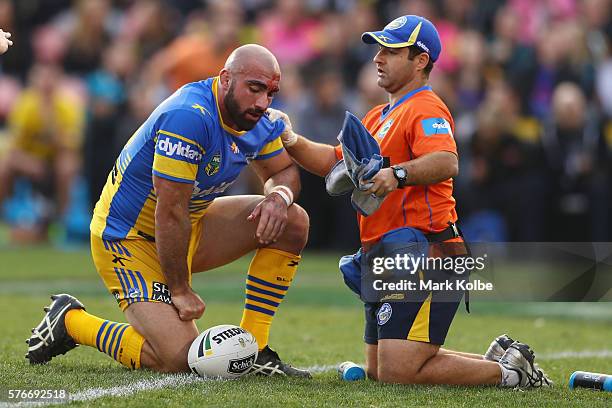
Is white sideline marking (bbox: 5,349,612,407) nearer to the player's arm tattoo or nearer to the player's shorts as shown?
the player's shorts

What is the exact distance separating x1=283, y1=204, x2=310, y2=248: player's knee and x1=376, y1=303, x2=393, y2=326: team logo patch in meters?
0.79

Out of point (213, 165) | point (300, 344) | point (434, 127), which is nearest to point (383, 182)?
point (434, 127)

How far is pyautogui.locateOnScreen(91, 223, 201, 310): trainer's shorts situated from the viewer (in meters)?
6.49

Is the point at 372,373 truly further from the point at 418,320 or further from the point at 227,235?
the point at 227,235

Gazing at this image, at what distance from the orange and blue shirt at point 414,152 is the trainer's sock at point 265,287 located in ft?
1.92

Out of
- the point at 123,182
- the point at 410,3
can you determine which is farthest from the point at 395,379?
the point at 410,3

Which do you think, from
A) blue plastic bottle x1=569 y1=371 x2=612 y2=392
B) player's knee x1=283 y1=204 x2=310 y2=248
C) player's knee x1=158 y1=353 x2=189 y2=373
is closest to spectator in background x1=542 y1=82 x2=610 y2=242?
player's knee x1=283 y1=204 x2=310 y2=248

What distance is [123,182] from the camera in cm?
669

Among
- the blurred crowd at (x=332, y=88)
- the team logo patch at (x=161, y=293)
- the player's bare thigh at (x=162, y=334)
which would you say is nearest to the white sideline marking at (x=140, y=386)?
the player's bare thigh at (x=162, y=334)

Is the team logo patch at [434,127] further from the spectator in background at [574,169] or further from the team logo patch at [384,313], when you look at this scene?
the spectator in background at [574,169]

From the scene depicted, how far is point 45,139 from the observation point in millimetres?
17000

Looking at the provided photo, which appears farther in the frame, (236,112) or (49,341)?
(49,341)

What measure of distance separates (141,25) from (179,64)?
224 centimetres

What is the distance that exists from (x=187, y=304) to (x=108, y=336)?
→ 516 mm
